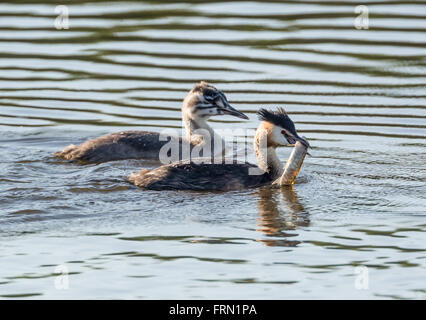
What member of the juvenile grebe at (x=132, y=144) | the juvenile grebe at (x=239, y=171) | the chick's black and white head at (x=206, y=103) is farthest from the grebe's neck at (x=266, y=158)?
the chick's black and white head at (x=206, y=103)

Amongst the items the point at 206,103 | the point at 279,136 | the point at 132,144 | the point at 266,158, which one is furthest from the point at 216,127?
the point at 279,136

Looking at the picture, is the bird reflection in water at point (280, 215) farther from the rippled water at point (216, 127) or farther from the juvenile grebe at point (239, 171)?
the juvenile grebe at point (239, 171)

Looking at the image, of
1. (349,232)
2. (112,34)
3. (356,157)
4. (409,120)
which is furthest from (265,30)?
(349,232)

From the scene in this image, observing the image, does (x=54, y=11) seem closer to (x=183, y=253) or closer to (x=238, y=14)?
(x=238, y=14)

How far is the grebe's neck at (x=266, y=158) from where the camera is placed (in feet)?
40.4

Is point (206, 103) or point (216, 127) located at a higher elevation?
point (206, 103)

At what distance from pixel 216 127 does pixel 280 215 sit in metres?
5.12

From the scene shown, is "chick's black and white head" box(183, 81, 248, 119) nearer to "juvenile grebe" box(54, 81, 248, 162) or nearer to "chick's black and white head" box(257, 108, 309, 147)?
"juvenile grebe" box(54, 81, 248, 162)

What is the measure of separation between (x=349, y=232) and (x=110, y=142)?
178 inches

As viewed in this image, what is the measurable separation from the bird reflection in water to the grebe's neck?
0.32m

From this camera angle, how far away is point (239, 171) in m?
12.1

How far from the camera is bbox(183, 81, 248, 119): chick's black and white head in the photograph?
1416 cm

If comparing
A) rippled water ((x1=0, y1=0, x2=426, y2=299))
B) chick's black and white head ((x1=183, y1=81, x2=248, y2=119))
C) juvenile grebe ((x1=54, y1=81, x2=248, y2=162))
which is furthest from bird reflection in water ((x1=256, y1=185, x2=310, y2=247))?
chick's black and white head ((x1=183, y1=81, x2=248, y2=119))

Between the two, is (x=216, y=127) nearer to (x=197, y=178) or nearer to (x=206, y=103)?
(x=206, y=103)
